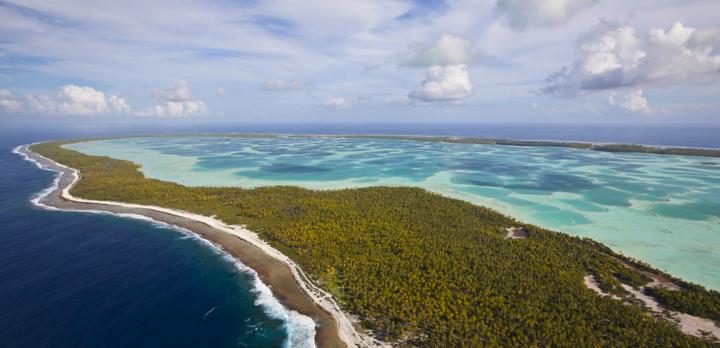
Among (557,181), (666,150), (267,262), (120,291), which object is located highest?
(666,150)

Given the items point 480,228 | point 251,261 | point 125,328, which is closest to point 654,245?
point 480,228

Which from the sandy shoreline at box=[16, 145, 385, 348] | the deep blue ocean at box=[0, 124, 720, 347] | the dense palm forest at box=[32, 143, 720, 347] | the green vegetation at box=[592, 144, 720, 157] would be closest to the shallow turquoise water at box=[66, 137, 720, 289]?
the dense palm forest at box=[32, 143, 720, 347]

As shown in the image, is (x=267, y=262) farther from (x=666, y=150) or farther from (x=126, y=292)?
(x=666, y=150)

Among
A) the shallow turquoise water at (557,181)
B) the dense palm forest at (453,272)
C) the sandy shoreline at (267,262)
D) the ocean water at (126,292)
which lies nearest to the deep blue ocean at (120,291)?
the ocean water at (126,292)

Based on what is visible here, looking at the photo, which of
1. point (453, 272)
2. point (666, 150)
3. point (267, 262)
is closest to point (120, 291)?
point (267, 262)

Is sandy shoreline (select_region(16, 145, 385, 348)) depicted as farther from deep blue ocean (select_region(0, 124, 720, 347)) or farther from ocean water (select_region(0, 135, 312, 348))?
deep blue ocean (select_region(0, 124, 720, 347))

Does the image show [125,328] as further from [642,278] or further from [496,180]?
[496,180]
